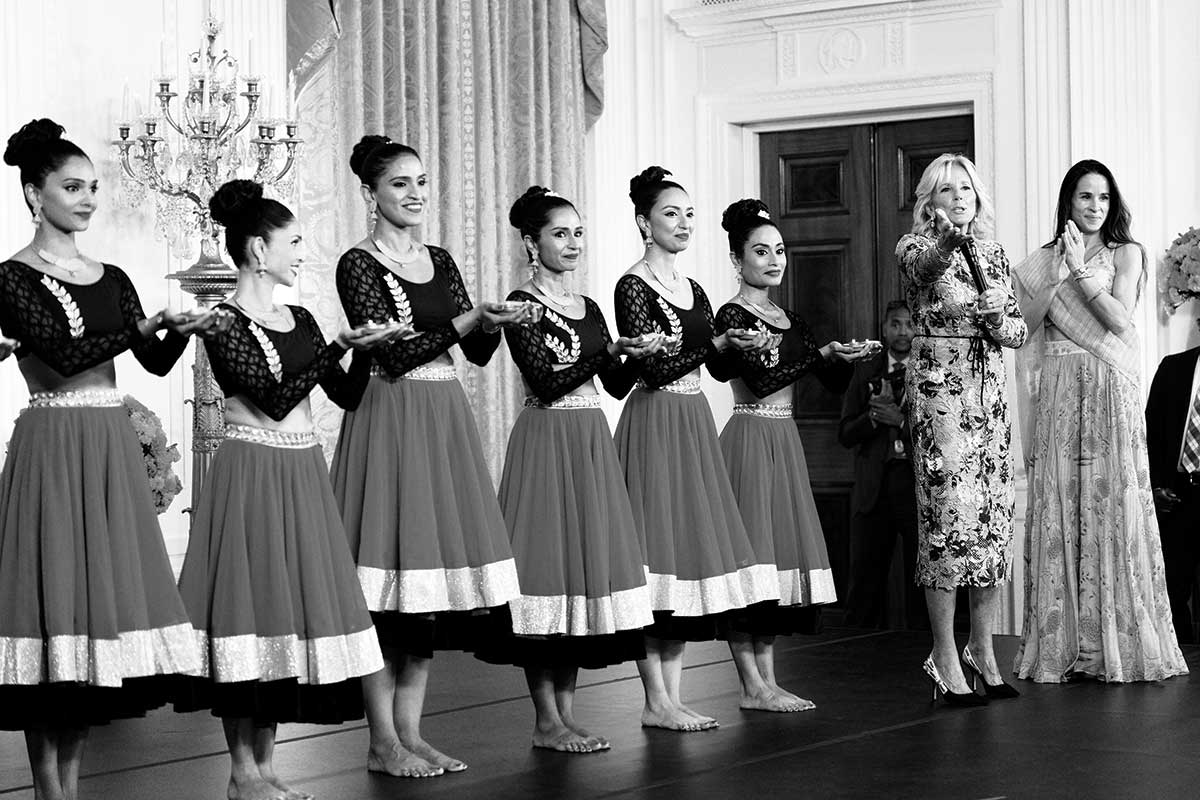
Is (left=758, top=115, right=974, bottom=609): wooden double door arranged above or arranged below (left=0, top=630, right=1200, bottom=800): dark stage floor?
above

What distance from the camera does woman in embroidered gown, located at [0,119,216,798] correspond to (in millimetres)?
3238

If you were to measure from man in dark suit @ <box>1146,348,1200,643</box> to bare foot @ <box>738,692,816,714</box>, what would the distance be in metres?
2.29

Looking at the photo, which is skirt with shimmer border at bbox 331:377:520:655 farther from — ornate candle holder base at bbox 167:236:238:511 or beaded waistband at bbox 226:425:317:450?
ornate candle holder base at bbox 167:236:238:511

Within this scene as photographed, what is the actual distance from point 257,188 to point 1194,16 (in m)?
4.47

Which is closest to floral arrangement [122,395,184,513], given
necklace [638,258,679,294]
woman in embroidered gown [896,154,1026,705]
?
necklace [638,258,679,294]

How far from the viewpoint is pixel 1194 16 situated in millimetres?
6691

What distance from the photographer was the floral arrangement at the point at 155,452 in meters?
4.66

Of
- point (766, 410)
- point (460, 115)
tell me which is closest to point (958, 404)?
point (766, 410)

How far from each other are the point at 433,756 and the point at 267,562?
0.74 metres

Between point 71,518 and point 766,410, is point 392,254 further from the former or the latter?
point 766,410

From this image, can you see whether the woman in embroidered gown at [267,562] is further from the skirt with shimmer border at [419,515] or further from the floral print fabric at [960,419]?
the floral print fabric at [960,419]

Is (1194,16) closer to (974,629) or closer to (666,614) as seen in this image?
(974,629)

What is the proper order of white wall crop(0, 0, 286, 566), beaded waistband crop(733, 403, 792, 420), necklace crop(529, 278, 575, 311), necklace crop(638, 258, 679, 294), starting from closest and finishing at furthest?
necklace crop(529, 278, 575, 311) → necklace crop(638, 258, 679, 294) → beaded waistband crop(733, 403, 792, 420) → white wall crop(0, 0, 286, 566)

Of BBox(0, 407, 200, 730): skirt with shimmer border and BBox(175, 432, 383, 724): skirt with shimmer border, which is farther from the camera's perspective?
BBox(175, 432, 383, 724): skirt with shimmer border
